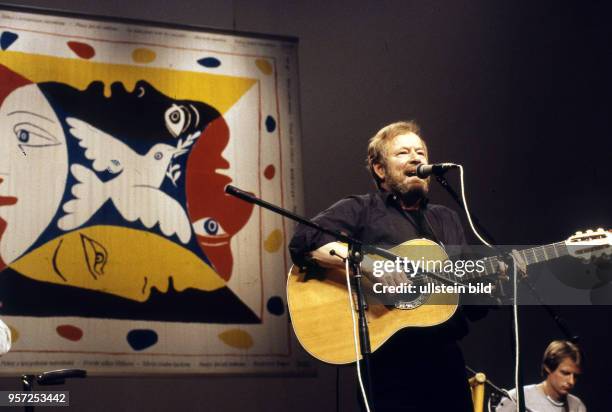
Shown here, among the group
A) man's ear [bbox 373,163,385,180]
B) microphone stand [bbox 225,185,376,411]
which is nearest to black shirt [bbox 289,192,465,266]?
man's ear [bbox 373,163,385,180]

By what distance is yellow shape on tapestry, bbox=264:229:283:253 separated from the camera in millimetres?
3912

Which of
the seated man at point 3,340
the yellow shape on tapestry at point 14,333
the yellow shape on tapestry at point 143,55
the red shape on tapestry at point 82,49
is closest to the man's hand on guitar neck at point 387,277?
the seated man at point 3,340

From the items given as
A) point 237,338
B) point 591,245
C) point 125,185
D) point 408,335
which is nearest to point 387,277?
point 408,335

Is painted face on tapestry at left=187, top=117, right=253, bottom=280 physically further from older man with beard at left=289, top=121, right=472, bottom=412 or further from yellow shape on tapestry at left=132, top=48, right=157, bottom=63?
older man with beard at left=289, top=121, right=472, bottom=412

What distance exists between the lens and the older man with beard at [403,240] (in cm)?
251

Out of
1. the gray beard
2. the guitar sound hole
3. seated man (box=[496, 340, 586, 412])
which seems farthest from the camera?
seated man (box=[496, 340, 586, 412])

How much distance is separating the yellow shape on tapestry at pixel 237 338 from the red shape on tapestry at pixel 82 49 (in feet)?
5.11

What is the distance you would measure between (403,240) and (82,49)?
2057 millimetres

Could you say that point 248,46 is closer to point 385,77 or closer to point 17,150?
point 385,77

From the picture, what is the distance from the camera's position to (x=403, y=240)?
278 centimetres

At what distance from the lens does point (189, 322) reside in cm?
371

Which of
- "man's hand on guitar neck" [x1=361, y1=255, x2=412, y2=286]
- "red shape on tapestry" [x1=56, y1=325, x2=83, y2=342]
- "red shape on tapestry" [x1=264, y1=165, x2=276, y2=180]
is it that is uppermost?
"red shape on tapestry" [x1=264, y1=165, x2=276, y2=180]

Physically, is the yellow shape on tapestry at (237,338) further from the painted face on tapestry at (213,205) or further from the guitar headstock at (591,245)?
the guitar headstock at (591,245)

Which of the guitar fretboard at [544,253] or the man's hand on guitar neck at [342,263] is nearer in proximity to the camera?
the guitar fretboard at [544,253]
